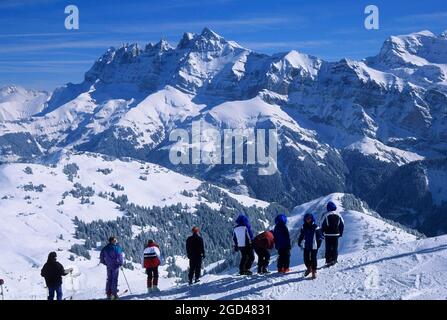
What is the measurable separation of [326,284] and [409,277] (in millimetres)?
4189

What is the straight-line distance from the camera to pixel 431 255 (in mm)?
33125

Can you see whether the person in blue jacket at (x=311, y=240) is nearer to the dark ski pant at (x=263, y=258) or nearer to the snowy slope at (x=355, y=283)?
the snowy slope at (x=355, y=283)

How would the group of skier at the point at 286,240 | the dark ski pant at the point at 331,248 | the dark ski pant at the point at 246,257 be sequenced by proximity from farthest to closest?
the dark ski pant at the point at 246,257 → the dark ski pant at the point at 331,248 → the group of skier at the point at 286,240

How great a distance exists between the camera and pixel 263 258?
33062mm

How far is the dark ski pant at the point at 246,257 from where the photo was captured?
1296 inches

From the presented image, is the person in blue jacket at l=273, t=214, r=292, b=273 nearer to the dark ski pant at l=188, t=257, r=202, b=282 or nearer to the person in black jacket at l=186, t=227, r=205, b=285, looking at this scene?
the person in black jacket at l=186, t=227, r=205, b=285

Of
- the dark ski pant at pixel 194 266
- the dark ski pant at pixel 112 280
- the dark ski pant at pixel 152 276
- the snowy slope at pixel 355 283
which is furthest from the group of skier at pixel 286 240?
the dark ski pant at pixel 112 280

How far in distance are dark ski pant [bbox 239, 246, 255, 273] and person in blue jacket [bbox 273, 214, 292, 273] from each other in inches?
68.2

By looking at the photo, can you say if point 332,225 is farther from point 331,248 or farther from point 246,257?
point 246,257

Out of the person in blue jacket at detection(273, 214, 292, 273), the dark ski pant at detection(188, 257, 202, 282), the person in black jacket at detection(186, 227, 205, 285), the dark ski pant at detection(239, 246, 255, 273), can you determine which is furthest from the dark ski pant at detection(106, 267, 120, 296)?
the person in blue jacket at detection(273, 214, 292, 273)

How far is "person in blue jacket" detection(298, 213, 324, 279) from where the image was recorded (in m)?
30.3

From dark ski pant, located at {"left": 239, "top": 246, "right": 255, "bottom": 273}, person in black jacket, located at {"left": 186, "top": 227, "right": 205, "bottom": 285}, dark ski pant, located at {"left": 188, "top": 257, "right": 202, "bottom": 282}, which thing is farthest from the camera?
dark ski pant, located at {"left": 188, "top": 257, "right": 202, "bottom": 282}
